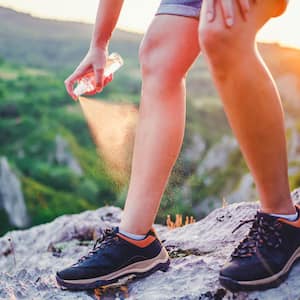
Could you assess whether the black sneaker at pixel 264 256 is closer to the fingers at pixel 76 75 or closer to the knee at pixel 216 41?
the knee at pixel 216 41

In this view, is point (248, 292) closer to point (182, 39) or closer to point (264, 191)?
point (264, 191)

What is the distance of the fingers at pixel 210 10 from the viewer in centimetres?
167

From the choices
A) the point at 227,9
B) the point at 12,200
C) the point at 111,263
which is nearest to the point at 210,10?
the point at 227,9

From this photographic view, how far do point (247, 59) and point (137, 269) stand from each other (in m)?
0.87

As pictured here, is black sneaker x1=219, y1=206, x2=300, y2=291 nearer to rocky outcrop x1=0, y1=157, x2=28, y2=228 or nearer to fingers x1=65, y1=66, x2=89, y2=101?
fingers x1=65, y1=66, x2=89, y2=101

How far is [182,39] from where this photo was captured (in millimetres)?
1954

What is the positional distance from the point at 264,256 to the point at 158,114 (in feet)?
1.96

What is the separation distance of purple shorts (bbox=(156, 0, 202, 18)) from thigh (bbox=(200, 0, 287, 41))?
0.21 m

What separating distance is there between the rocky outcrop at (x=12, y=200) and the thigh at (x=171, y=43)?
454 inches

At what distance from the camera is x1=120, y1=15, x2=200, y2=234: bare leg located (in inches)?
77.5

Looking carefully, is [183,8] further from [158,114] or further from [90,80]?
[90,80]

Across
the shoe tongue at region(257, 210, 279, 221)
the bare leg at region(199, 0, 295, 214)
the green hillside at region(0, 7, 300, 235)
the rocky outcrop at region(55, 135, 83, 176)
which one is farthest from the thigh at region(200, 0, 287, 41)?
the rocky outcrop at region(55, 135, 83, 176)

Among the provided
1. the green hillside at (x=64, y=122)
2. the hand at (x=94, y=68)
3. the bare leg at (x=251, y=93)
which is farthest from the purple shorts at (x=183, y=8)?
the green hillside at (x=64, y=122)

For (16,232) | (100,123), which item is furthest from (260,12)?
(16,232)
